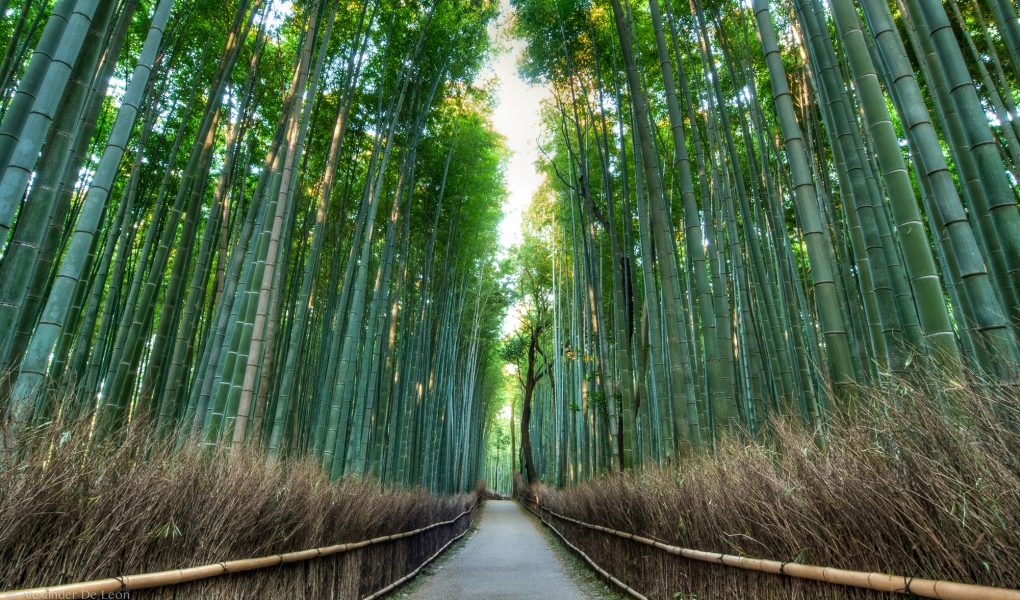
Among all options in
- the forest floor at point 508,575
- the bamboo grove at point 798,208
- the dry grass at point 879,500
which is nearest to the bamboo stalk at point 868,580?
the dry grass at point 879,500

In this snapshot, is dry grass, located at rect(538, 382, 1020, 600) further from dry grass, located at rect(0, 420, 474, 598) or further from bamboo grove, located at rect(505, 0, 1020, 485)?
dry grass, located at rect(0, 420, 474, 598)

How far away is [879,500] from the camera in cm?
127

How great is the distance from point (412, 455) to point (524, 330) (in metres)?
6.81

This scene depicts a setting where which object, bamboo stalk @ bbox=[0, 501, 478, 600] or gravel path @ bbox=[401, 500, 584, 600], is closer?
bamboo stalk @ bbox=[0, 501, 478, 600]

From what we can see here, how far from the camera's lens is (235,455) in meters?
2.30

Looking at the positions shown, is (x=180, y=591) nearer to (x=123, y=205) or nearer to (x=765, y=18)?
(x=765, y=18)

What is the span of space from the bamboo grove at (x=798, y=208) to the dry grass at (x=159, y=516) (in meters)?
2.20

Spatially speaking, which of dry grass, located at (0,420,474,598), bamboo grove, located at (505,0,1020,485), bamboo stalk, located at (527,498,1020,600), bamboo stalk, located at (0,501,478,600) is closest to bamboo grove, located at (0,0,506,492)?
dry grass, located at (0,420,474,598)

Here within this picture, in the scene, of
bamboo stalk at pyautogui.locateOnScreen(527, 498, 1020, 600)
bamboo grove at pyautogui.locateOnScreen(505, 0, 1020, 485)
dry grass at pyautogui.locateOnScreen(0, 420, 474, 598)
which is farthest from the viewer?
bamboo grove at pyautogui.locateOnScreen(505, 0, 1020, 485)

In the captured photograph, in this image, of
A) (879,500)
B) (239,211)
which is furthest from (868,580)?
(239,211)

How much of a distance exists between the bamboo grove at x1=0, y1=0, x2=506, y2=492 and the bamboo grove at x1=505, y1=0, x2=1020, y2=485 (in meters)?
1.90

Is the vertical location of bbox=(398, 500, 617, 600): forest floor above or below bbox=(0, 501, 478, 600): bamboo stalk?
below

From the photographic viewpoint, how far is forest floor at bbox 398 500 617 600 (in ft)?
12.6

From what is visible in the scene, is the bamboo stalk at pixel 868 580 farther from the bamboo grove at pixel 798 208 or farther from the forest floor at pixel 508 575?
the forest floor at pixel 508 575
